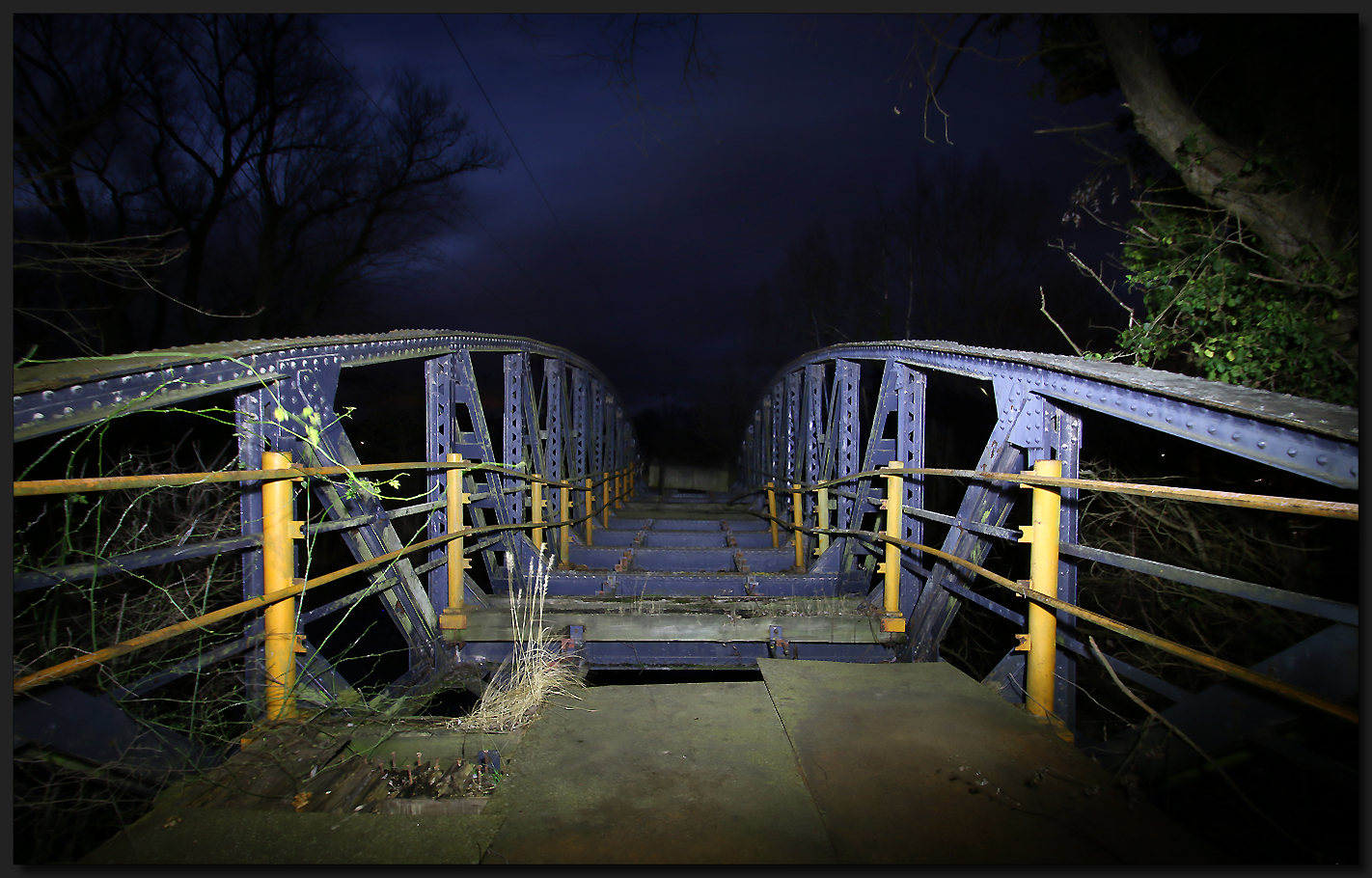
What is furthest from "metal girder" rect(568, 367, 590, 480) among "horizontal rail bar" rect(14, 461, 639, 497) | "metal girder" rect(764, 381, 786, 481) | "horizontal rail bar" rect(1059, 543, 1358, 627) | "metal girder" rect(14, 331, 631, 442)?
"horizontal rail bar" rect(1059, 543, 1358, 627)

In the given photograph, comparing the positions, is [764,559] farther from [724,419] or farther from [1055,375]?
[724,419]

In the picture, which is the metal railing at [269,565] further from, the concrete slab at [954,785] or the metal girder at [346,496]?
the concrete slab at [954,785]

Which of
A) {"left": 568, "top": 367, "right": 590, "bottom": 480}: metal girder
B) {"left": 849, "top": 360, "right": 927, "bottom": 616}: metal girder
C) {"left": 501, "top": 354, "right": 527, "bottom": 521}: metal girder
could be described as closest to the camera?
{"left": 849, "top": 360, "right": 927, "bottom": 616}: metal girder

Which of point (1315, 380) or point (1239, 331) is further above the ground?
point (1239, 331)

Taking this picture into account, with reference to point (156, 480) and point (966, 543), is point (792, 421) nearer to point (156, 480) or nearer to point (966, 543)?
point (966, 543)

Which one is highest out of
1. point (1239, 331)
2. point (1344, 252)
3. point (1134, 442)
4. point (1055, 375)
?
point (1344, 252)

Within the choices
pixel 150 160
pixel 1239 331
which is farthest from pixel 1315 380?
pixel 150 160

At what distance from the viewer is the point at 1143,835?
1972mm

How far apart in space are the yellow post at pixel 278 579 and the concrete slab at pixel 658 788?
1120 millimetres

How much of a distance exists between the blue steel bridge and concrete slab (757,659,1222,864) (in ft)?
1.34

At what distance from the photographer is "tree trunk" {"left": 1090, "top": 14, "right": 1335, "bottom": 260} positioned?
4668 mm

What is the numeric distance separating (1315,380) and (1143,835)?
14.3 feet

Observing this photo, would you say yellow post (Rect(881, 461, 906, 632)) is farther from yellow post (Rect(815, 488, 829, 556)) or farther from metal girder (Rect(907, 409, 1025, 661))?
yellow post (Rect(815, 488, 829, 556))

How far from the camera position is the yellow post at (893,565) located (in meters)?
4.67
